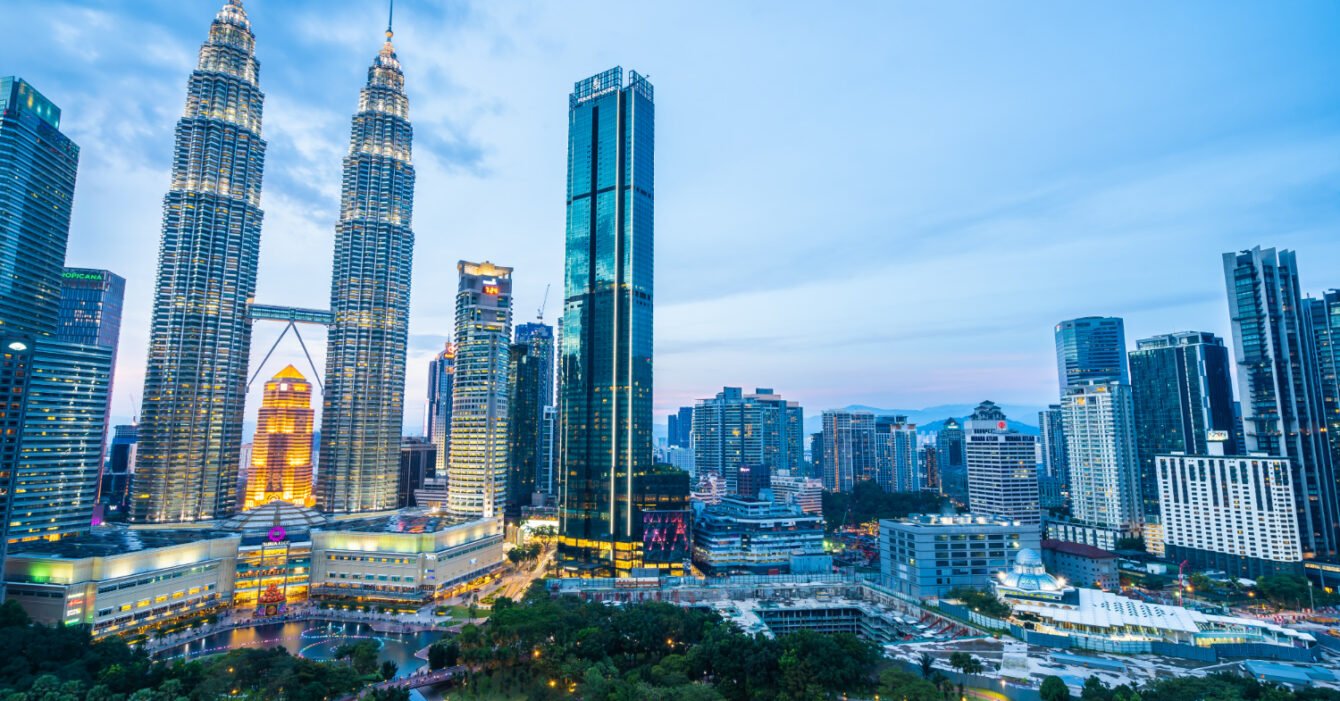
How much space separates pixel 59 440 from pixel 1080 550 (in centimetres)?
18264

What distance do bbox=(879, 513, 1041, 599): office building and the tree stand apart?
176ft

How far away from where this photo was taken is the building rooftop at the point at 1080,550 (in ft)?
408

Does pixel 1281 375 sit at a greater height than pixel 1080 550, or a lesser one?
greater

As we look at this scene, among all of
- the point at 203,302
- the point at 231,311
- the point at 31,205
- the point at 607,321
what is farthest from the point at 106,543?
the point at 607,321

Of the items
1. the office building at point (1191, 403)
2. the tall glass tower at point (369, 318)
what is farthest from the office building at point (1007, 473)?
the tall glass tower at point (369, 318)

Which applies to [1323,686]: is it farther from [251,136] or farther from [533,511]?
[251,136]

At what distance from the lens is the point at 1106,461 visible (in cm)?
18838

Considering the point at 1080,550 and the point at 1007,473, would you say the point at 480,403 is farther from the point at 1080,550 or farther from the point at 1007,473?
the point at 1007,473

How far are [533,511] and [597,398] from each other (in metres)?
65.1

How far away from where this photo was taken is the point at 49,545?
9631 cm

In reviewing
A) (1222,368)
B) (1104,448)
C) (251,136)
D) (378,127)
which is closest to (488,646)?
(251,136)

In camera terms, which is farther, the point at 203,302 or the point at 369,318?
the point at 369,318

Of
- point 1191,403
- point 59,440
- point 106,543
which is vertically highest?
point 1191,403

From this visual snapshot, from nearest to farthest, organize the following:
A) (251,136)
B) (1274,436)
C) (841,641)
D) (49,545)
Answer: (841,641), (49,545), (1274,436), (251,136)
